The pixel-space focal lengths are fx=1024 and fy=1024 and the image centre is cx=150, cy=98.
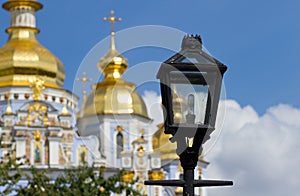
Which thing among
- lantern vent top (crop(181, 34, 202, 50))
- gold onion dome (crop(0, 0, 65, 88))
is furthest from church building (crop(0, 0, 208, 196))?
lantern vent top (crop(181, 34, 202, 50))

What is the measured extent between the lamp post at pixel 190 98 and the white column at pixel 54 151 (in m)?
33.8

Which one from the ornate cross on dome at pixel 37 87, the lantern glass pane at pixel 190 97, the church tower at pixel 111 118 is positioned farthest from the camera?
the church tower at pixel 111 118

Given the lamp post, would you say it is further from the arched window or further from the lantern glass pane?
the arched window

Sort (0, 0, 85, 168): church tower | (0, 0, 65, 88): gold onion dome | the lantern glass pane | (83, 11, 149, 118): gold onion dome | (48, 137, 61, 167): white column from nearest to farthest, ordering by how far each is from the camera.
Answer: the lantern glass pane < (48, 137, 61, 167): white column < (0, 0, 85, 168): church tower < (83, 11, 149, 118): gold onion dome < (0, 0, 65, 88): gold onion dome

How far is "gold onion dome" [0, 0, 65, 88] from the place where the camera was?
153ft

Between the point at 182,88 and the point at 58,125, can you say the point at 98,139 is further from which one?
the point at 182,88

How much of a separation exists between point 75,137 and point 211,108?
36.7 m

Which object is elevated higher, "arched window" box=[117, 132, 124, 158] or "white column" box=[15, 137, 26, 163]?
"arched window" box=[117, 132, 124, 158]

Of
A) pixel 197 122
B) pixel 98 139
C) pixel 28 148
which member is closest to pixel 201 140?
pixel 197 122

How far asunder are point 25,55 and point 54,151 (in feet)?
28.3

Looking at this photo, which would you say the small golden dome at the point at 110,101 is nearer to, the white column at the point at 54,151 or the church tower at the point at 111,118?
the church tower at the point at 111,118

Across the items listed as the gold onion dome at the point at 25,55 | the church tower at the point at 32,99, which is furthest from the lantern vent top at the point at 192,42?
the gold onion dome at the point at 25,55

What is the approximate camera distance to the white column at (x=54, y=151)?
39.8m

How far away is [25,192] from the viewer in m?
27.0
